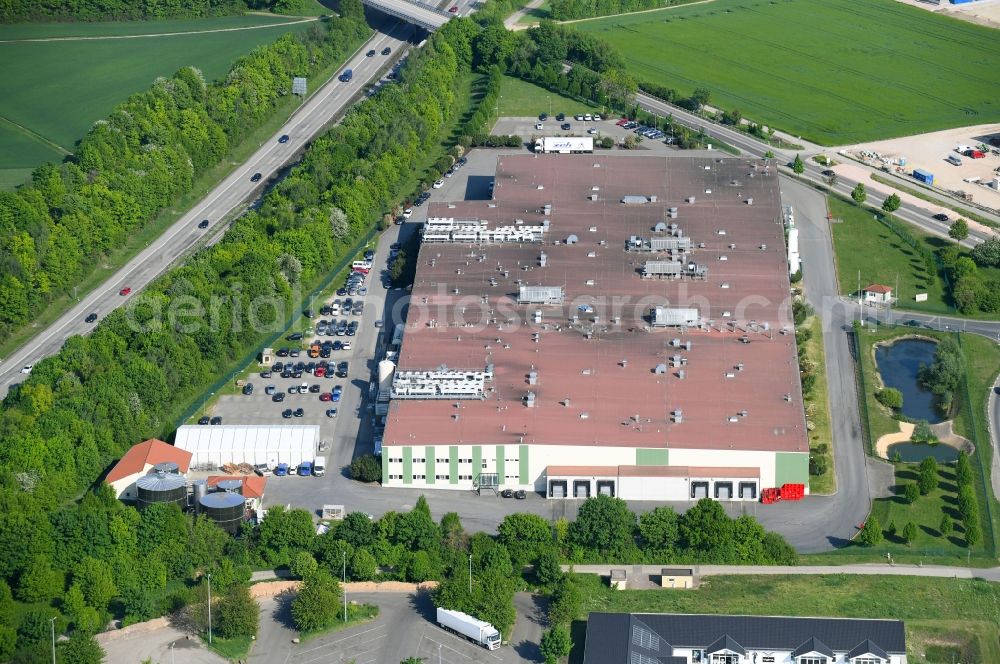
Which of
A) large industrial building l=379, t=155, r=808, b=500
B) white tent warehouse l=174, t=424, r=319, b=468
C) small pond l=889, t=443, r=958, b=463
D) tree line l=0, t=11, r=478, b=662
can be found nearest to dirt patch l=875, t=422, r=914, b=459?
small pond l=889, t=443, r=958, b=463

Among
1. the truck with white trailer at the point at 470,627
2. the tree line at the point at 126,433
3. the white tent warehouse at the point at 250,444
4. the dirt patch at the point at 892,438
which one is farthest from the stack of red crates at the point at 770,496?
the white tent warehouse at the point at 250,444

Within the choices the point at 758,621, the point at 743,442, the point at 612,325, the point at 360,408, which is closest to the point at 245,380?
the point at 360,408

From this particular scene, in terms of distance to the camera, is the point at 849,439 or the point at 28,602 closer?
the point at 28,602

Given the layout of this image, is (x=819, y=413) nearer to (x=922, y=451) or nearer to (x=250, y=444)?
(x=922, y=451)

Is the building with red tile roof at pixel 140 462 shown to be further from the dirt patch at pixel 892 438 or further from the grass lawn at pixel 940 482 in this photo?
the dirt patch at pixel 892 438

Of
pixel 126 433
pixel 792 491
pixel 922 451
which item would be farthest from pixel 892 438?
pixel 126 433

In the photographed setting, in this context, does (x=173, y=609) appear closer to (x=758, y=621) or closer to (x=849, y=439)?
(x=758, y=621)
